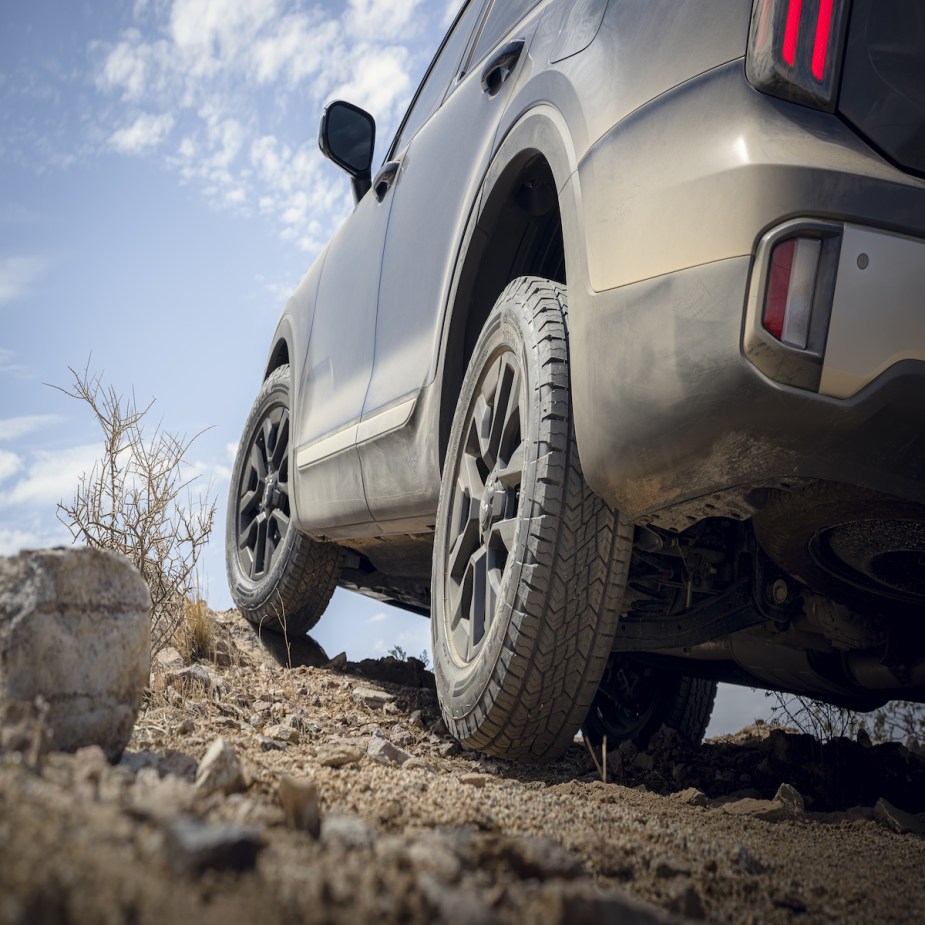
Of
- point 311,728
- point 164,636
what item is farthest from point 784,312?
point 164,636

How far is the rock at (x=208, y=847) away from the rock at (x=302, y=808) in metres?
0.25

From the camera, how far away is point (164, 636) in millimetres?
3711

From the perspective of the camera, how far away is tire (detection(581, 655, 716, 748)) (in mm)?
3807

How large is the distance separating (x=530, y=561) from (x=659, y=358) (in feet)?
1.82

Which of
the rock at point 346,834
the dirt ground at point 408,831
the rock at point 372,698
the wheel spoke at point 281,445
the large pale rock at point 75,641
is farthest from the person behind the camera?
the wheel spoke at point 281,445

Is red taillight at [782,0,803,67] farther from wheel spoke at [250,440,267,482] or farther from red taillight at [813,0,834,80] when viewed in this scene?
wheel spoke at [250,440,267,482]

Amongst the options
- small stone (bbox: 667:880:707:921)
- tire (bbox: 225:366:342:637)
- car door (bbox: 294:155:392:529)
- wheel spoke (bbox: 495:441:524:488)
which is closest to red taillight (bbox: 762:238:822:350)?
wheel spoke (bbox: 495:441:524:488)

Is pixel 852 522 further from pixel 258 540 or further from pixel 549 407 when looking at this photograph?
pixel 258 540

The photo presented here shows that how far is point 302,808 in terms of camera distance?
3.88ft

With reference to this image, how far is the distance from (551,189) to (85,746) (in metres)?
1.83

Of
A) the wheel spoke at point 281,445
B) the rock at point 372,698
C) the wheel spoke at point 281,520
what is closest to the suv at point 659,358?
the rock at point 372,698

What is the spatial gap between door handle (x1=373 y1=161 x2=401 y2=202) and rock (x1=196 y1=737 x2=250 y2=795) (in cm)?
259

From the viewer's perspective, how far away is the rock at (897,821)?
6.98 feet

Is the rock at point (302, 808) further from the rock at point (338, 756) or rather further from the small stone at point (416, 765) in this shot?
the small stone at point (416, 765)
